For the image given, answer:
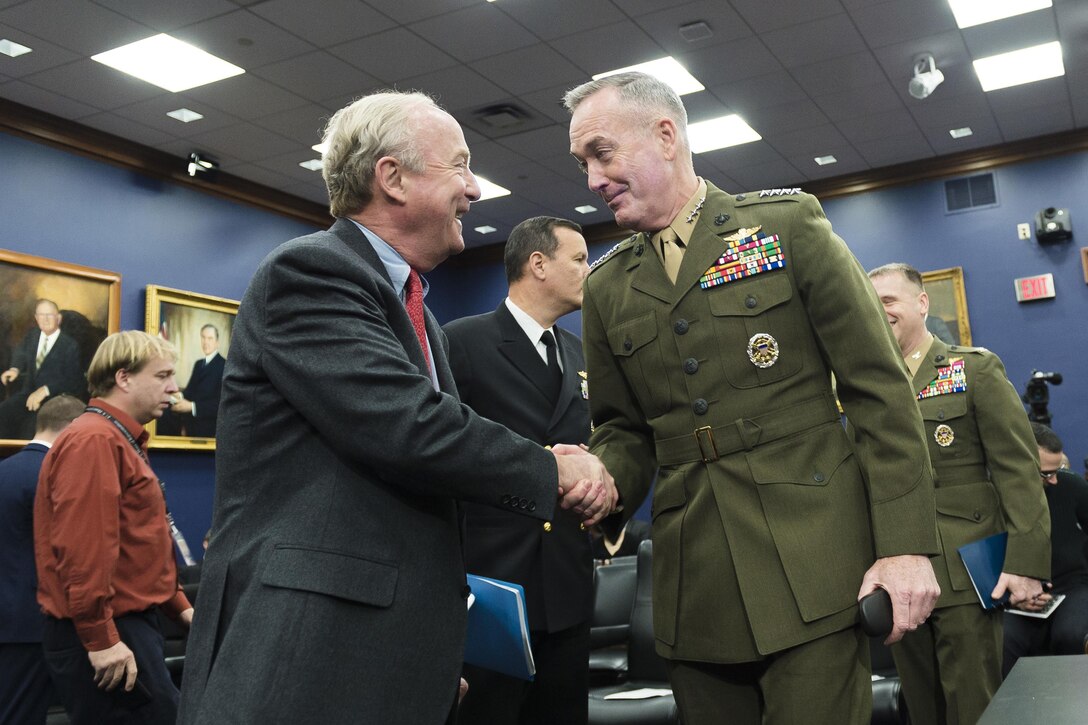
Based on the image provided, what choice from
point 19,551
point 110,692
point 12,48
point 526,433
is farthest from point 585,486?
point 12,48

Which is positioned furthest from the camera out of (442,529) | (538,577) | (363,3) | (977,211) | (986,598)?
(977,211)

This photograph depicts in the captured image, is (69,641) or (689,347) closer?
(689,347)

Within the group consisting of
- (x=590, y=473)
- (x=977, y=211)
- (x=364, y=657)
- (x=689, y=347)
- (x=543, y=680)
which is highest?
(x=977, y=211)

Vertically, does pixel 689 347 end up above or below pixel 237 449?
above

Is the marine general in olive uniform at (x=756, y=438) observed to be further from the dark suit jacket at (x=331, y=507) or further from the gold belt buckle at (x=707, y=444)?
the dark suit jacket at (x=331, y=507)

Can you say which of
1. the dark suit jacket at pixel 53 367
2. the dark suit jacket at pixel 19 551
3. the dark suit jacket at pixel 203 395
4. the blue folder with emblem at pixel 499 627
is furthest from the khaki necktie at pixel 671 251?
the dark suit jacket at pixel 203 395

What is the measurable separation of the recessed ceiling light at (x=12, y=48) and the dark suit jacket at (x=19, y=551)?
3.79 meters

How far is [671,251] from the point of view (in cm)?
198

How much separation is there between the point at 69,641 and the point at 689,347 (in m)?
2.44

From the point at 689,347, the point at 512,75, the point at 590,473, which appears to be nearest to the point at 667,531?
the point at 590,473

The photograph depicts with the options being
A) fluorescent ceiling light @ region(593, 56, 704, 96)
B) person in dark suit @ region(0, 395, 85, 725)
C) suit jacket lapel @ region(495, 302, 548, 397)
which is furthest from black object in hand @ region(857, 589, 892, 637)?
fluorescent ceiling light @ region(593, 56, 704, 96)

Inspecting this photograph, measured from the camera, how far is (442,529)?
5.35ft

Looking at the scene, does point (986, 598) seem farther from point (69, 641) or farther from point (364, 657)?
point (69, 641)

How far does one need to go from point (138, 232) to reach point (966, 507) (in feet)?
23.1
